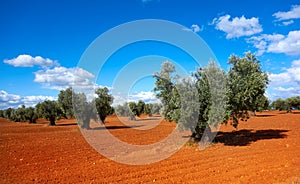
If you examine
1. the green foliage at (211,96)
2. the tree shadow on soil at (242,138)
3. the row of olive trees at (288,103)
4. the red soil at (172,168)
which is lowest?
the red soil at (172,168)

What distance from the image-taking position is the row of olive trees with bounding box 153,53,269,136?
20.9 metres

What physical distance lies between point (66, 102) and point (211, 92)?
34796mm

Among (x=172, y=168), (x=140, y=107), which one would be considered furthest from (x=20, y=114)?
(x=172, y=168)

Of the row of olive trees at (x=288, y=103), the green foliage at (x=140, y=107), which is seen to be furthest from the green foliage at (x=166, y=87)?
the row of olive trees at (x=288, y=103)

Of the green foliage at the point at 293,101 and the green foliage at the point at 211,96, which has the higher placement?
the green foliage at the point at 293,101

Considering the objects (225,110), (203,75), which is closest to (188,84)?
(203,75)

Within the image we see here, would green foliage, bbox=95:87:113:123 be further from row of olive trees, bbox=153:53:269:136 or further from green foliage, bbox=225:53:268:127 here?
green foliage, bbox=225:53:268:127

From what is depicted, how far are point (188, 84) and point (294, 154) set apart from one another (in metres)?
9.10

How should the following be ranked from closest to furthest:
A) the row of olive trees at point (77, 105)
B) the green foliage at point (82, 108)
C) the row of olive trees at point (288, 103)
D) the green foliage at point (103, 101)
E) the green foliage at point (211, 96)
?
the green foliage at point (211, 96) < the green foliage at point (82, 108) < the row of olive trees at point (77, 105) < the green foliage at point (103, 101) < the row of olive trees at point (288, 103)

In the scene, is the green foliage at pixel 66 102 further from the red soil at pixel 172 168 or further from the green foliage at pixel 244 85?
the green foliage at pixel 244 85

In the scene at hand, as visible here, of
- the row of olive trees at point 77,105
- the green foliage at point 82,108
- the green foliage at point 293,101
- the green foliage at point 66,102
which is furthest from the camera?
the green foliage at point 293,101

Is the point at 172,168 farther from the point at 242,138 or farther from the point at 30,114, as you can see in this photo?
the point at 30,114

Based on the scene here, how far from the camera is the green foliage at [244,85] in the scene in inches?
898

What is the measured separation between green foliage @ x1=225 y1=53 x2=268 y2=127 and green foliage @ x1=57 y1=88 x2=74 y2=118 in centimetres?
3332
